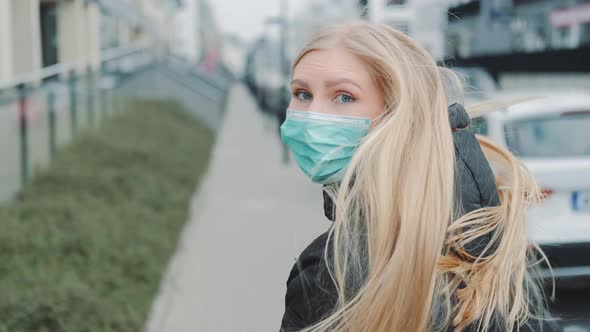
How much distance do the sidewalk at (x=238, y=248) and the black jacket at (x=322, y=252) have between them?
0.94 ft

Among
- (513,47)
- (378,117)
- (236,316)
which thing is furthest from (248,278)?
(513,47)

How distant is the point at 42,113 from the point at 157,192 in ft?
5.25

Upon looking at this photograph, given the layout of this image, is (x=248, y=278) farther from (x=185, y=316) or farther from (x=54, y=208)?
(x=54, y=208)

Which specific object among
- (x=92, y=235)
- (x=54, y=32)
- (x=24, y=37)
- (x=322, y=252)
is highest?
(x=322, y=252)

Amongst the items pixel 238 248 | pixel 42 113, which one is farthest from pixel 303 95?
pixel 42 113

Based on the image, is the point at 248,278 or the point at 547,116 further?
the point at 248,278

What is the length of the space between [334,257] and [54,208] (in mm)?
4942

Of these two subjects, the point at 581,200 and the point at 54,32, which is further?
the point at 54,32

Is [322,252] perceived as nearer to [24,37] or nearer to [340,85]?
[340,85]

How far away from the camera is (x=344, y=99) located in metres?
1.61

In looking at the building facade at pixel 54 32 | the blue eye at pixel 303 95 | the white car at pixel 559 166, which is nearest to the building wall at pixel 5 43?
the building facade at pixel 54 32

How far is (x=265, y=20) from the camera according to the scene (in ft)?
61.2

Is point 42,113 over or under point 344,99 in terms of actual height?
under

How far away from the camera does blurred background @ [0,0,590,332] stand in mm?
4227
